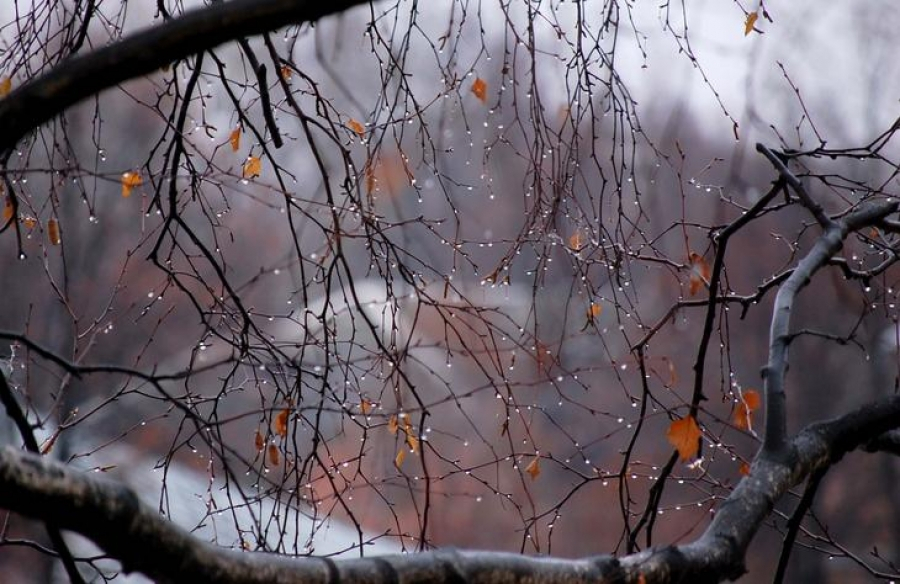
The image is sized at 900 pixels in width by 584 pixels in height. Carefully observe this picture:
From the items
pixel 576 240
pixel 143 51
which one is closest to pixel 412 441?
pixel 576 240

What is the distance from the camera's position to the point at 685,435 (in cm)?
177

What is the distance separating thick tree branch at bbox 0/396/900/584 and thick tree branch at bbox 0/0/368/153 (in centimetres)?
40

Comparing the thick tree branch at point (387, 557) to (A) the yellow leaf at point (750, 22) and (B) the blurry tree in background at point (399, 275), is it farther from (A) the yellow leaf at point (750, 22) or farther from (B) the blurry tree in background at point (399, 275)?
(A) the yellow leaf at point (750, 22)

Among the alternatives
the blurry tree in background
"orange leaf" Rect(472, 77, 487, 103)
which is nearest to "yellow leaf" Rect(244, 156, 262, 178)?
the blurry tree in background

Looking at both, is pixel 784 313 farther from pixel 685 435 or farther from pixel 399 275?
pixel 399 275

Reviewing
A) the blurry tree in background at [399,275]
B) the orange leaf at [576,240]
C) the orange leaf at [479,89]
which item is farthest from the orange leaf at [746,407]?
the orange leaf at [479,89]

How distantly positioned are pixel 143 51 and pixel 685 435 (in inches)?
43.8

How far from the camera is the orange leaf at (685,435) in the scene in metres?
1.77

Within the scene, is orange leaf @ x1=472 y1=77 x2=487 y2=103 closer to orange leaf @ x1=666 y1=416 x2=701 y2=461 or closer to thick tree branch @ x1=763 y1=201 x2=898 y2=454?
thick tree branch @ x1=763 y1=201 x2=898 y2=454

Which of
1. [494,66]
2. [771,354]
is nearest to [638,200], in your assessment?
[771,354]

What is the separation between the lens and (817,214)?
1982mm

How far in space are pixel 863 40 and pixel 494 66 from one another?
11244 mm

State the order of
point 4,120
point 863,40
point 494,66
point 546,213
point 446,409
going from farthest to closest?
point 446,409 → point 863,40 → point 494,66 → point 546,213 → point 4,120

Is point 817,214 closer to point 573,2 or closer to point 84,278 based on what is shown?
point 573,2
